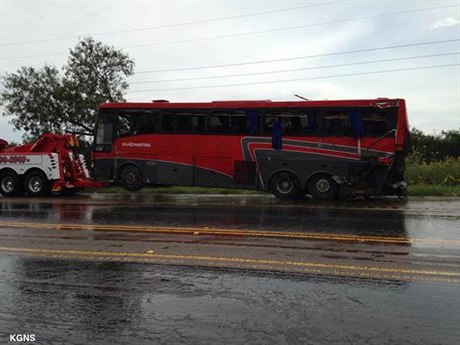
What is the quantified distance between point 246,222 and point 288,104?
721cm

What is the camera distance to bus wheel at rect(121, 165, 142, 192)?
1908 cm

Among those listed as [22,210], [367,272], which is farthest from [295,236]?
[22,210]

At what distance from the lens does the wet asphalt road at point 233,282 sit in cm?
456

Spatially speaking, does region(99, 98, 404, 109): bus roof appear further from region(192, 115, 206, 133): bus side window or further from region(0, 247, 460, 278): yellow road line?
region(0, 247, 460, 278): yellow road line

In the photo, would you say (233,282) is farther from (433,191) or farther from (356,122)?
(433,191)

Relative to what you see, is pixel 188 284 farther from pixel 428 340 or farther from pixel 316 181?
pixel 316 181

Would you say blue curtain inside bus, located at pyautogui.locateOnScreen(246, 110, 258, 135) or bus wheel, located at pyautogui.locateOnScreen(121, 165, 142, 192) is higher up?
blue curtain inside bus, located at pyautogui.locateOnScreen(246, 110, 258, 135)

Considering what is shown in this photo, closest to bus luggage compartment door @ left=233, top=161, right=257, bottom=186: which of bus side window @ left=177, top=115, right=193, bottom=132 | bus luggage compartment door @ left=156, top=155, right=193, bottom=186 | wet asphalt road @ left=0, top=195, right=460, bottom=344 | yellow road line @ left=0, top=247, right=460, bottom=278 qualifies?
bus luggage compartment door @ left=156, top=155, right=193, bottom=186

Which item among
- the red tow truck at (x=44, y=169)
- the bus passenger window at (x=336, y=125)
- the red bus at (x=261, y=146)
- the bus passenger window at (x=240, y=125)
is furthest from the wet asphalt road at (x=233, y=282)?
the red tow truck at (x=44, y=169)

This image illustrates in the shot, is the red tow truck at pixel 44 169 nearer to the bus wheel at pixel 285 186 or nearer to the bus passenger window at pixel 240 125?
the bus passenger window at pixel 240 125

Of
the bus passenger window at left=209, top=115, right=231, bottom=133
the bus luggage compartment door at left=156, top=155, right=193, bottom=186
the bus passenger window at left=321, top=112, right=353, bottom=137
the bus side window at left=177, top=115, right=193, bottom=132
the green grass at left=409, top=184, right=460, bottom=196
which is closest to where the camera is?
the bus passenger window at left=321, top=112, right=353, bottom=137

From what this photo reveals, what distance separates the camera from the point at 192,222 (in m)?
11.1

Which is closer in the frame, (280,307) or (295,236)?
(280,307)

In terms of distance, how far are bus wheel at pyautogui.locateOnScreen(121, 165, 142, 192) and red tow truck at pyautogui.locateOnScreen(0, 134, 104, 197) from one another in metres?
1.83
